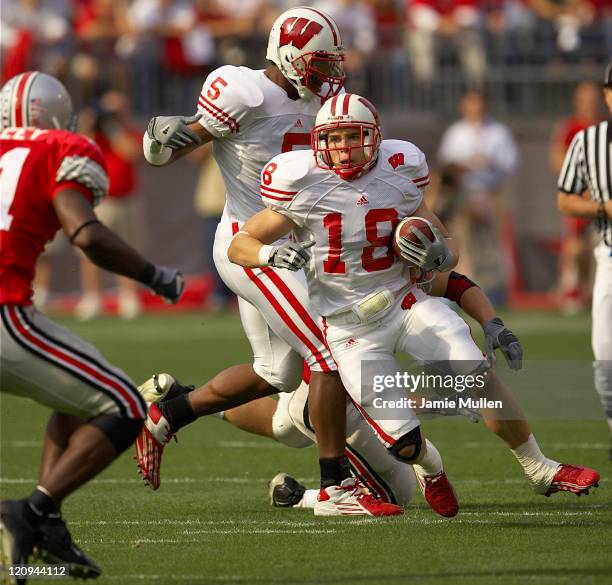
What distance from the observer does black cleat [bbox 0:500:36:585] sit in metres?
4.16

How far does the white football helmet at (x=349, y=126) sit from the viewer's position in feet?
17.7

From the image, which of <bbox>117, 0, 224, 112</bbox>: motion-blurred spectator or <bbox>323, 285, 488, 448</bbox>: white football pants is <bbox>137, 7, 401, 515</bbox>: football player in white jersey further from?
<bbox>117, 0, 224, 112</bbox>: motion-blurred spectator

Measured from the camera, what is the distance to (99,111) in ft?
48.5

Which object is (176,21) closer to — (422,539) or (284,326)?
(284,326)

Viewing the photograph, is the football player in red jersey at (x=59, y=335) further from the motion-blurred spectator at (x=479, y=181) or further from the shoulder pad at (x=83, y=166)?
the motion-blurred spectator at (x=479, y=181)

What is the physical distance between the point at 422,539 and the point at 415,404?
74 cm

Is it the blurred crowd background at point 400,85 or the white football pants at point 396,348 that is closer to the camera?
the white football pants at point 396,348

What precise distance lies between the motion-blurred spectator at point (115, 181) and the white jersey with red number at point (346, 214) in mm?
9047

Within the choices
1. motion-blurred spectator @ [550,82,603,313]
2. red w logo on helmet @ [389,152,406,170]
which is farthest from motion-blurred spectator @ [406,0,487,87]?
red w logo on helmet @ [389,152,406,170]

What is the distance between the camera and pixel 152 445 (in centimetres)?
607

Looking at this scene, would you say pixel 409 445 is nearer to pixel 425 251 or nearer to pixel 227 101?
pixel 425 251

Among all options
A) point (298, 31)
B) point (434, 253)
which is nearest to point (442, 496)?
point (434, 253)

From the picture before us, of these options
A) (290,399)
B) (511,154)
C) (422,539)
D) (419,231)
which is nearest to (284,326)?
(290,399)

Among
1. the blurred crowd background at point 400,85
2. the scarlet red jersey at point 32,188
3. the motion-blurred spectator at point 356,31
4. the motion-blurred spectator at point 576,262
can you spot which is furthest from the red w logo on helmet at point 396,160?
the motion-blurred spectator at point 356,31
